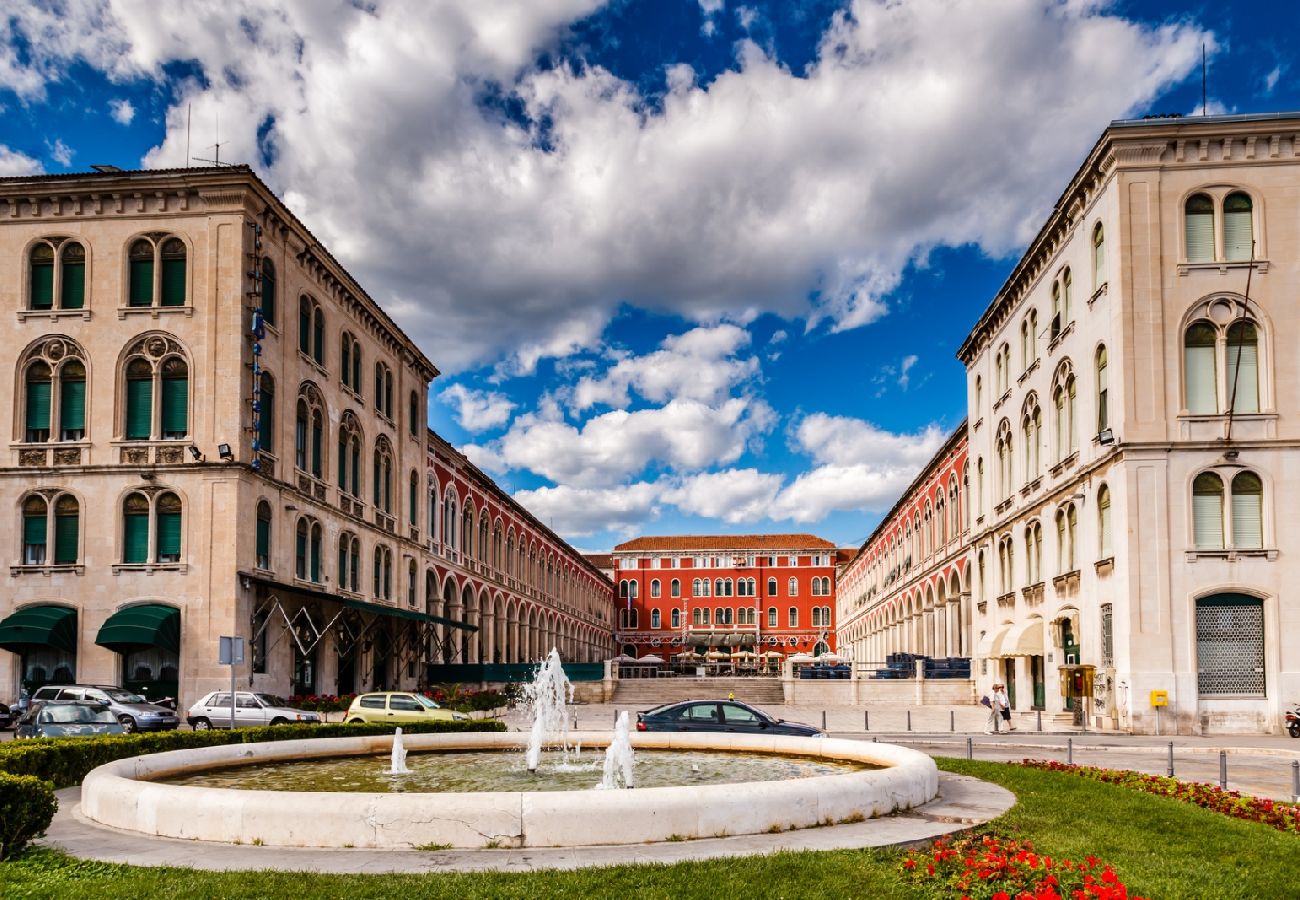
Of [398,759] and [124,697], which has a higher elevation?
[398,759]

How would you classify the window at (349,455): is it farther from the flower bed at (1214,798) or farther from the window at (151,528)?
the flower bed at (1214,798)

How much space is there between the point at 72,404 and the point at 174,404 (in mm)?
3242

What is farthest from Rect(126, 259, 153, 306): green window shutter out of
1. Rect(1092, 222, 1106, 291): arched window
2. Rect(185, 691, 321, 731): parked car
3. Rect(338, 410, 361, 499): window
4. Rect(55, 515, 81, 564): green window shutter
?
Rect(1092, 222, 1106, 291): arched window

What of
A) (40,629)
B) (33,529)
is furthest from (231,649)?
(33,529)

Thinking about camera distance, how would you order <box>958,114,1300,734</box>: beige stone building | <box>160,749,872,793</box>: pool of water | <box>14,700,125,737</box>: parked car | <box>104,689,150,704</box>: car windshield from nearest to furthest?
<box>160,749,872,793</box>: pool of water
<box>14,700,125,737</box>: parked car
<box>104,689,150,704</box>: car windshield
<box>958,114,1300,734</box>: beige stone building

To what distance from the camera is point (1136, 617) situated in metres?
31.5

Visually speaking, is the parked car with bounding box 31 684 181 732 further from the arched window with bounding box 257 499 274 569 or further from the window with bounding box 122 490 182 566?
the arched window with bounding box 257 499 274 569

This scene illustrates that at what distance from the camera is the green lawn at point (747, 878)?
354 inches

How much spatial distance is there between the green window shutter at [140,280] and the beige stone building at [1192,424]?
29.2 metres

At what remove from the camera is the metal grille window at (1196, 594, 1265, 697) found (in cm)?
3117

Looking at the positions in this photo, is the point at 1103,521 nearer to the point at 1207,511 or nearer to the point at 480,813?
the point at 1207,511

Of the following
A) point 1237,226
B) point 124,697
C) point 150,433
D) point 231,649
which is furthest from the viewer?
point 150,433

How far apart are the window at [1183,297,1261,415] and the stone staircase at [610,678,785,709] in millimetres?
26890

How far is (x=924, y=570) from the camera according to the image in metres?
67.9
